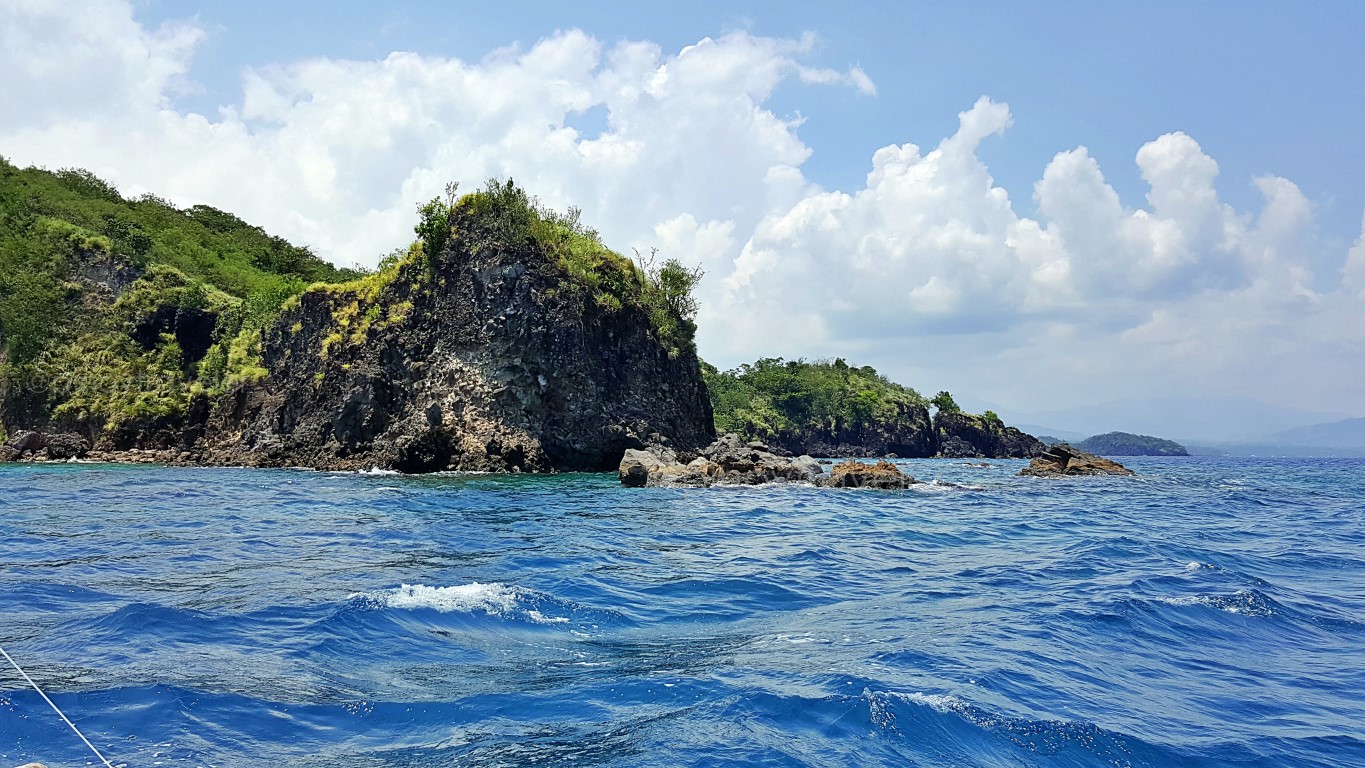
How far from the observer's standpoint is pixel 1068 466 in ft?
154

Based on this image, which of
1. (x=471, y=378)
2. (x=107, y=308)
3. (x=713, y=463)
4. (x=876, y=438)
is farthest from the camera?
(x=876, y=438)

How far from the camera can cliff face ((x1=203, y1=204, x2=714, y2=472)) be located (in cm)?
4094

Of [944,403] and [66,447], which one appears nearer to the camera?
[66,447]

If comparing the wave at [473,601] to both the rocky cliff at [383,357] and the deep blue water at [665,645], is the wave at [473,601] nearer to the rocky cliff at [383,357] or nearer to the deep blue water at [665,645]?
the deep blue water at [665,645]

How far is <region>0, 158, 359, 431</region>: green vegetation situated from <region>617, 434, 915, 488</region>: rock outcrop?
31.3 metres

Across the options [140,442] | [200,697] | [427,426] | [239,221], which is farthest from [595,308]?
[239,221]

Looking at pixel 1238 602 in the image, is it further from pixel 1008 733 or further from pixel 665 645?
pixel 665 645

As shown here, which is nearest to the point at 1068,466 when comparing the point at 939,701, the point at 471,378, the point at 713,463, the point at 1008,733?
the point at 713,463

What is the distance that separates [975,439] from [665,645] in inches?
4036

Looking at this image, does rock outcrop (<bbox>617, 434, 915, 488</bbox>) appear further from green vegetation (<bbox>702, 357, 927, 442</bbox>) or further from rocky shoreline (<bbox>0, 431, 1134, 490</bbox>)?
green vegetation (<bbox>702, 357, 927, 442</bbox>)

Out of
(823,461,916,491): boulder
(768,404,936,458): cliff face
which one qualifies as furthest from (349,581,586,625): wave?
(768,404,936,458): cliff face

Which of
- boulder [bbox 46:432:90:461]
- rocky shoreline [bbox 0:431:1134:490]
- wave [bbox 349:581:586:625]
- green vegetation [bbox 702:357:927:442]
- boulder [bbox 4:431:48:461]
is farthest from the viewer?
green vegetation [bbox 702:357:927:442]

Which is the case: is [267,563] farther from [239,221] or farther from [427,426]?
[239,221]

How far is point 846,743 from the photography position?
20.2 ft
